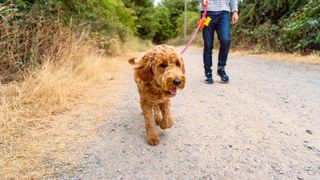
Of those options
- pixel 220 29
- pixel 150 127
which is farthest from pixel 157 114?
pixel 220 29

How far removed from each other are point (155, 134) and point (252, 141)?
1080 millimetres

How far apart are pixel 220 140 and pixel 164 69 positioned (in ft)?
3.36

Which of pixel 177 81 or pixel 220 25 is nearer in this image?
pixel 177 81

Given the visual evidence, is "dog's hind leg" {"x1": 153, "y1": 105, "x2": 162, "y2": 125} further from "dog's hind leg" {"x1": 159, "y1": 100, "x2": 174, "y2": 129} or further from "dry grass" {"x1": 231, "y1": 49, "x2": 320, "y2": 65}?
"dry grass" {"x1": 231, "y1": 49, "x2": 320, "y2": 65}

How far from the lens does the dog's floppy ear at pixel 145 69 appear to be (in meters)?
3.67

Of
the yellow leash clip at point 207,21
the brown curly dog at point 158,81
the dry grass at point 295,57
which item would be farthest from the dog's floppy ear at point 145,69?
the dry grass at point 295,57

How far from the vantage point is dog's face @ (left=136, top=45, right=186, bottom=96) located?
3395 millimetres

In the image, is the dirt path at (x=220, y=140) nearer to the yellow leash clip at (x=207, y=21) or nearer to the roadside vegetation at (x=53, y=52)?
the roadside vegetation at (x=53, y=52)

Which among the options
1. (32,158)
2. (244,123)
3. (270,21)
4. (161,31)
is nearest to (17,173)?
(32,158)

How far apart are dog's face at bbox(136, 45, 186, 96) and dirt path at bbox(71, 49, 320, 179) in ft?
2.31

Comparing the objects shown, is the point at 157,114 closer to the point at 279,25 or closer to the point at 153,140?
the point at 153,140

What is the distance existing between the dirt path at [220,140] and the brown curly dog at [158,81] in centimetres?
23

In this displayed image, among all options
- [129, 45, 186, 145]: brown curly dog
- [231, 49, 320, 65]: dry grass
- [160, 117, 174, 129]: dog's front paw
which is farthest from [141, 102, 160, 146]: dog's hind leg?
[231, 49, 320, 65]: dry grass

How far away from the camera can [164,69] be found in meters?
3.56
